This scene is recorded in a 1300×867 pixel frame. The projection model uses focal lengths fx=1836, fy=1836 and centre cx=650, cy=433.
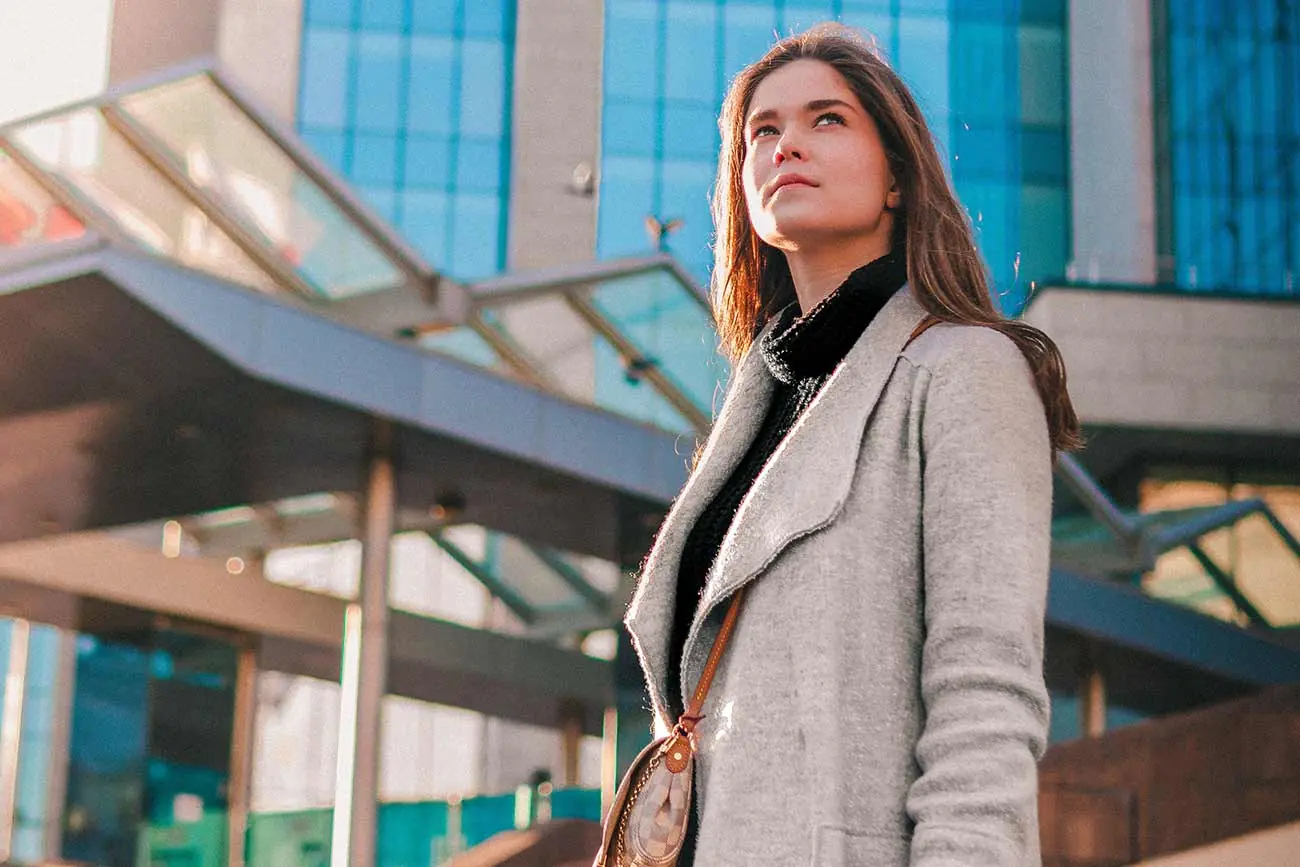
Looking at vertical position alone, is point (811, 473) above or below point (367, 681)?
below

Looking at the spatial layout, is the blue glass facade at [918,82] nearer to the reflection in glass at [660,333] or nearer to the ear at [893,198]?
the reflection in glass at [660,333]

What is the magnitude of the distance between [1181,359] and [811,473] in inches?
1025

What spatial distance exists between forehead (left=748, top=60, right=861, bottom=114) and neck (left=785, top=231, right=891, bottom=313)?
178mm

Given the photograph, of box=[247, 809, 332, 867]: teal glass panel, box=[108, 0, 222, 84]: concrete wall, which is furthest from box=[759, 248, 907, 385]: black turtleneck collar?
box=[108, 0, 222, 84]: concrete wall

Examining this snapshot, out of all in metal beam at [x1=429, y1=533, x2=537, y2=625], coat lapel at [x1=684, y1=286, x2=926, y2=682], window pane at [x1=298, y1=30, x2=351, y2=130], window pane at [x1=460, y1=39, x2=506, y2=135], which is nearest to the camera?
coat lapel at [x1=684, y1=286, x2=926, y2=682]

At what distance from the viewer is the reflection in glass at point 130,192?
10.8 metres

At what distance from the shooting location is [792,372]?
7.75ft

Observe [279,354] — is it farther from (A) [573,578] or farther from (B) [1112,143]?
(B) [1112,143]

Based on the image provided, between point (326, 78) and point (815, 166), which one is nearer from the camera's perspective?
point (815, 166)

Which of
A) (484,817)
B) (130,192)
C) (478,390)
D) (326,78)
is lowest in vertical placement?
(484,817)

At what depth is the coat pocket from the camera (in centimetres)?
192

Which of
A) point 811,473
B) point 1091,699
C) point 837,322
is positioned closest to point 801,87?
point 837,322

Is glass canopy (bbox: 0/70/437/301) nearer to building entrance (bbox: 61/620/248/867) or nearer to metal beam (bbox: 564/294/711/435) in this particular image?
metal beam (bbox: 564/294/711/435)

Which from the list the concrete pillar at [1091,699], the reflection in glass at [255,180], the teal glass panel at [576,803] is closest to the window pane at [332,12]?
the concrete pillar at [1091,699]
